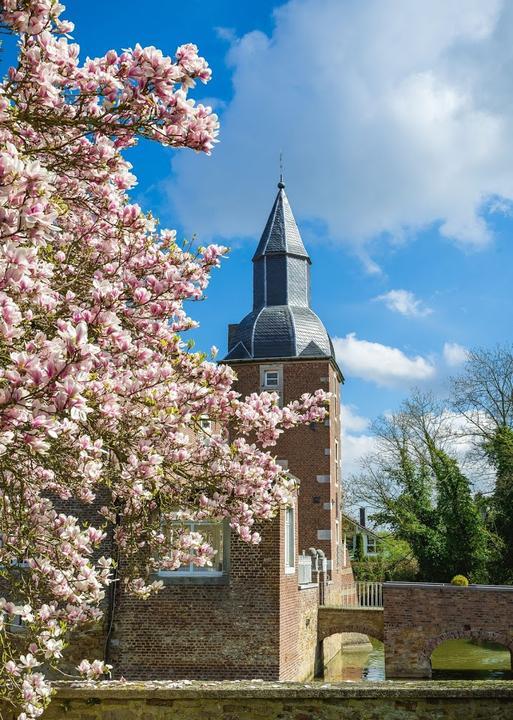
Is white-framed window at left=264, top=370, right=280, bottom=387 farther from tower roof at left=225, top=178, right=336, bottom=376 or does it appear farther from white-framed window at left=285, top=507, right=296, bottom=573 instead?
white-framed window at left=285, top=507, right=296, bottom=573

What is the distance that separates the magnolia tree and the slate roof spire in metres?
22.6

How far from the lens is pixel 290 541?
17891 millimetres

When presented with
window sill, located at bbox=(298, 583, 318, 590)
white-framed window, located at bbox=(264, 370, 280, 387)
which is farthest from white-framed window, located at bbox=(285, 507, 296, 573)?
white-framed window, located at bbox=(264, 370, 280, 387)

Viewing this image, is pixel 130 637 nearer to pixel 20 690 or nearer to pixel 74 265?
pixel 20 690

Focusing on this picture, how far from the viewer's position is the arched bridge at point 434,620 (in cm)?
2045

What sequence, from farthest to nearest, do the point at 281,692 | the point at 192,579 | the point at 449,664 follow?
the point at 449,664, the point at 192,579, the point at 281,692

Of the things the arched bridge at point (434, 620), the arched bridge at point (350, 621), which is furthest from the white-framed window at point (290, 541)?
the arched bridge at point (350, 621)

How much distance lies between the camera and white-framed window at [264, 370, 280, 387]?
30906 millimetres

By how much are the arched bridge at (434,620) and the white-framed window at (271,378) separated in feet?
39.2

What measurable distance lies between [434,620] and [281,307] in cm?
1579

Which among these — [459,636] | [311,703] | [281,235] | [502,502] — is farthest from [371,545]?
[311,703]

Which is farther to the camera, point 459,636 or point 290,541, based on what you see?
point 459,636

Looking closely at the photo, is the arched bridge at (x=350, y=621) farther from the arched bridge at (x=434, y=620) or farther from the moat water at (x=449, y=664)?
the moat water at (x=449, y=664)

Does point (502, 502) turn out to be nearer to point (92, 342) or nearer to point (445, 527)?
point (445, 527)
